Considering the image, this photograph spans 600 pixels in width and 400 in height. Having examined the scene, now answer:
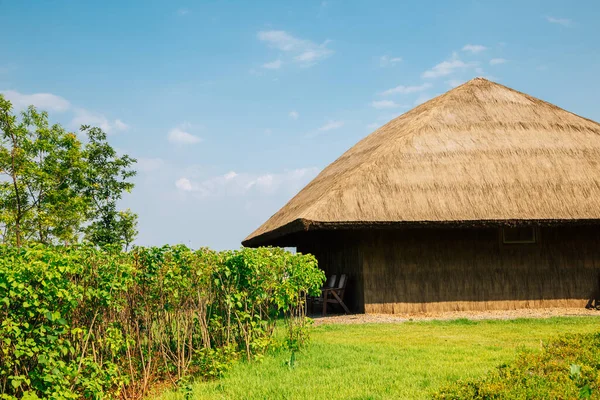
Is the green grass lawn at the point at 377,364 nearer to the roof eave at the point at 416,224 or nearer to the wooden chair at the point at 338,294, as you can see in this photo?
the roof eave at the point at 416,224

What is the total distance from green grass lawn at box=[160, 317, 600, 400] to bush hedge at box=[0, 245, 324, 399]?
0.48 metres

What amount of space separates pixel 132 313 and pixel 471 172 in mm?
10873

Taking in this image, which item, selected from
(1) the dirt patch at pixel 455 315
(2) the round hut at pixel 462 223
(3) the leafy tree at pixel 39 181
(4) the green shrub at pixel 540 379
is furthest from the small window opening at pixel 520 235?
(3) the leafy tree at pixel 39 181

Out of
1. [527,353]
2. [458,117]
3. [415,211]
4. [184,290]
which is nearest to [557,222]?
[415,211]

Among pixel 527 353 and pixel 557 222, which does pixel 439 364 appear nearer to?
pixel 527 353

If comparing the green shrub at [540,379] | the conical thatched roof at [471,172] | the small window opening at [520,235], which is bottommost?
the green shrub at [540,379]

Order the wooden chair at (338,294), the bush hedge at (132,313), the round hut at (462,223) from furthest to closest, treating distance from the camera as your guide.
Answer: the wooden chair at (338,294) < the round hut at (462,223) < the bush hedge at (132,313)

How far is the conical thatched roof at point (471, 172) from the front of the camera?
13609mm

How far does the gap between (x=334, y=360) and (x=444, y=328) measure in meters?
4.32

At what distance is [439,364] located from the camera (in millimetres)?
7266

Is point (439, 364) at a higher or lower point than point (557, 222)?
lower

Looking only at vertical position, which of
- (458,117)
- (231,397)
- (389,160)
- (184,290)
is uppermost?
(458,117)

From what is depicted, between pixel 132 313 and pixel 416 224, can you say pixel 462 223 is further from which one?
pixel 132 313

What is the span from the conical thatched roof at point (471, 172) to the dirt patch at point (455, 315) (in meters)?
2.17
